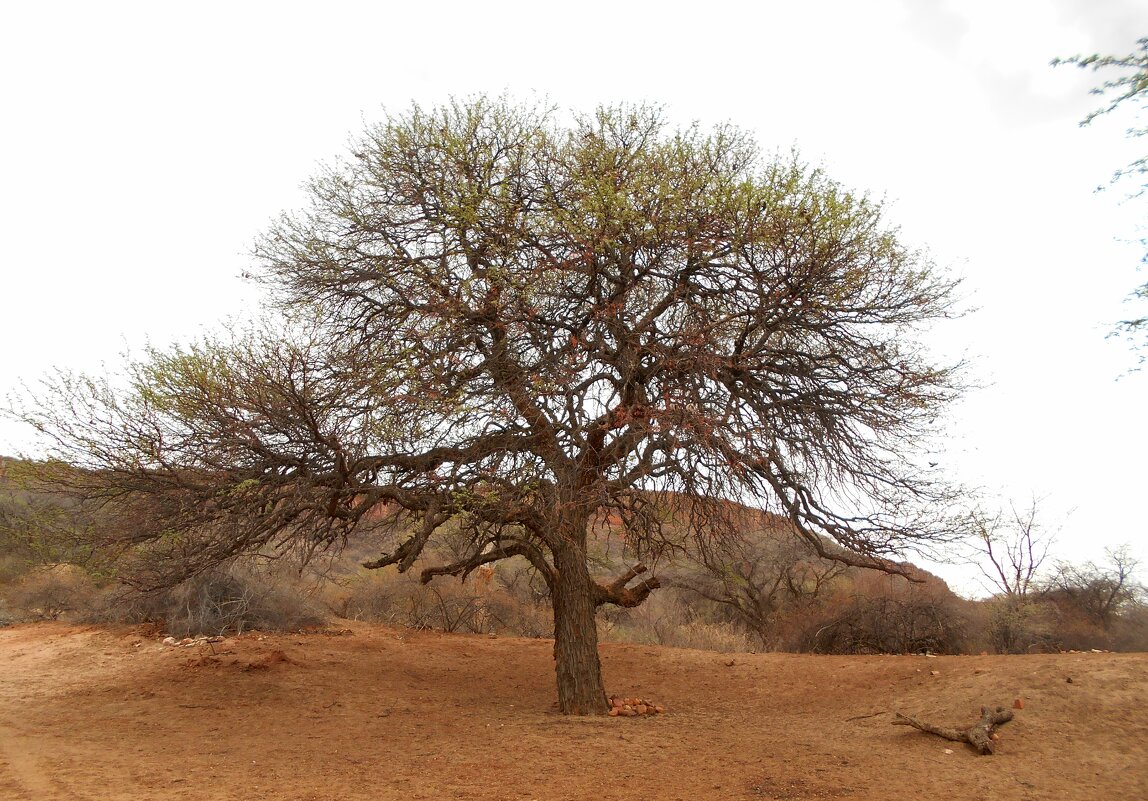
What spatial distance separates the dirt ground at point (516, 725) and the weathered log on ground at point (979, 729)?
166 millimetres

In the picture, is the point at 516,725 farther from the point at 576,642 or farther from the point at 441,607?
the point at 441,607

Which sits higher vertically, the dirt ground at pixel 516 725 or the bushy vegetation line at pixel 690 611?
the bushy vegetation line at pixel 690 611

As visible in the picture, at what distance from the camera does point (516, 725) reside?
9.40 metres

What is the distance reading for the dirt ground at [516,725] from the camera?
22.6 feet

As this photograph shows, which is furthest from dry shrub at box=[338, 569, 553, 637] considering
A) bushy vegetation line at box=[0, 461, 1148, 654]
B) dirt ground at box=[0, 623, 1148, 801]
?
dirt ground at box=[0, 623, 1148, 801]

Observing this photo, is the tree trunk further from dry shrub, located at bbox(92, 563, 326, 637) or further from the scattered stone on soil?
dry shrub, located at bbox(92, 563, 326, 637)

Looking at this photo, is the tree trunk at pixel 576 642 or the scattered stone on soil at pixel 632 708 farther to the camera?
the scattered stone on soil at pixel 632 708

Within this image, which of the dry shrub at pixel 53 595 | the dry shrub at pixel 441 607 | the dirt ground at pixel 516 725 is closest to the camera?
the dirt ground at pixel 516 725

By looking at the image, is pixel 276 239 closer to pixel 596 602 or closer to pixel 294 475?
pixel 294 475

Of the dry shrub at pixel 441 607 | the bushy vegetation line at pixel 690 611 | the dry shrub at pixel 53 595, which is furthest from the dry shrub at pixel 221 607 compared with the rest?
the dry shrub at pixel 441 607

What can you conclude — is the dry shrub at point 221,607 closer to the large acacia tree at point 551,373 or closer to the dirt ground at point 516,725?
the dirt ground at point 516,725

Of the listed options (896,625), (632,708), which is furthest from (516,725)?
(896,625)

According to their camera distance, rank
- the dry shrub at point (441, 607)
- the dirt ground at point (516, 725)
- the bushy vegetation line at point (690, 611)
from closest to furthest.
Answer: the dirt ground at point (516, 725)
the bushy vegetation line at point (690, 611)
the dry shrub at point (441, 607)

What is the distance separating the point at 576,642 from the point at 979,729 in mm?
4892
